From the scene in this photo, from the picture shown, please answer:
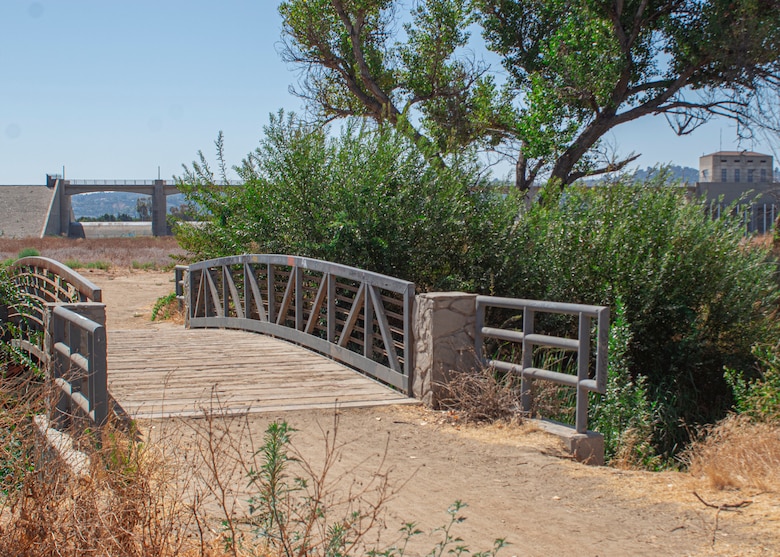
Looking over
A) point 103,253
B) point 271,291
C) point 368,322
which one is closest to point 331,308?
point 368,322

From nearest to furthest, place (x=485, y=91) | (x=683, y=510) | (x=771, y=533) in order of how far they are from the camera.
Answer: 1. (x=771, y=533)
2. (x=683, y=510)
3. (x=485, y=91)

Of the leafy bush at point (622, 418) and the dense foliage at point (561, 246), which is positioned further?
the dense foliage at point (561, 246)

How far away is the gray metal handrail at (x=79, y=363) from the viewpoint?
227 inches

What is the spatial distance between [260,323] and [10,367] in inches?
165

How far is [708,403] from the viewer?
11.0 metres

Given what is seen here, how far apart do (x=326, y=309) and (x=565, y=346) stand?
5687mm

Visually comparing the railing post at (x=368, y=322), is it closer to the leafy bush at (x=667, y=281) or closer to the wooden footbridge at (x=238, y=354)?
the wooden footbridge at (x=238, y=354)

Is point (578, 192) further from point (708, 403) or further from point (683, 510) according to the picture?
point (683, 510)

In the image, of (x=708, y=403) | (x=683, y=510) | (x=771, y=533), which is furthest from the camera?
(x=708, y=403)

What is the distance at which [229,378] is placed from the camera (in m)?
8.47

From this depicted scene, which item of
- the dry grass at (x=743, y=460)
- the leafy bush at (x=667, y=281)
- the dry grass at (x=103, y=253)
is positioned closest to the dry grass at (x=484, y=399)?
the dry grass at (x=743, y=460)

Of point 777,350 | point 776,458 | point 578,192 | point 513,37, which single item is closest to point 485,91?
point 513,37

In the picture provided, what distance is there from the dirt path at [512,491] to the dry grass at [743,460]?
144mm

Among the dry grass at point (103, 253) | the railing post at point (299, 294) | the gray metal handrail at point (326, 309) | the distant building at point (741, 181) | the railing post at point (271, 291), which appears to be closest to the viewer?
the gray metal handrail at point (326, 309)
